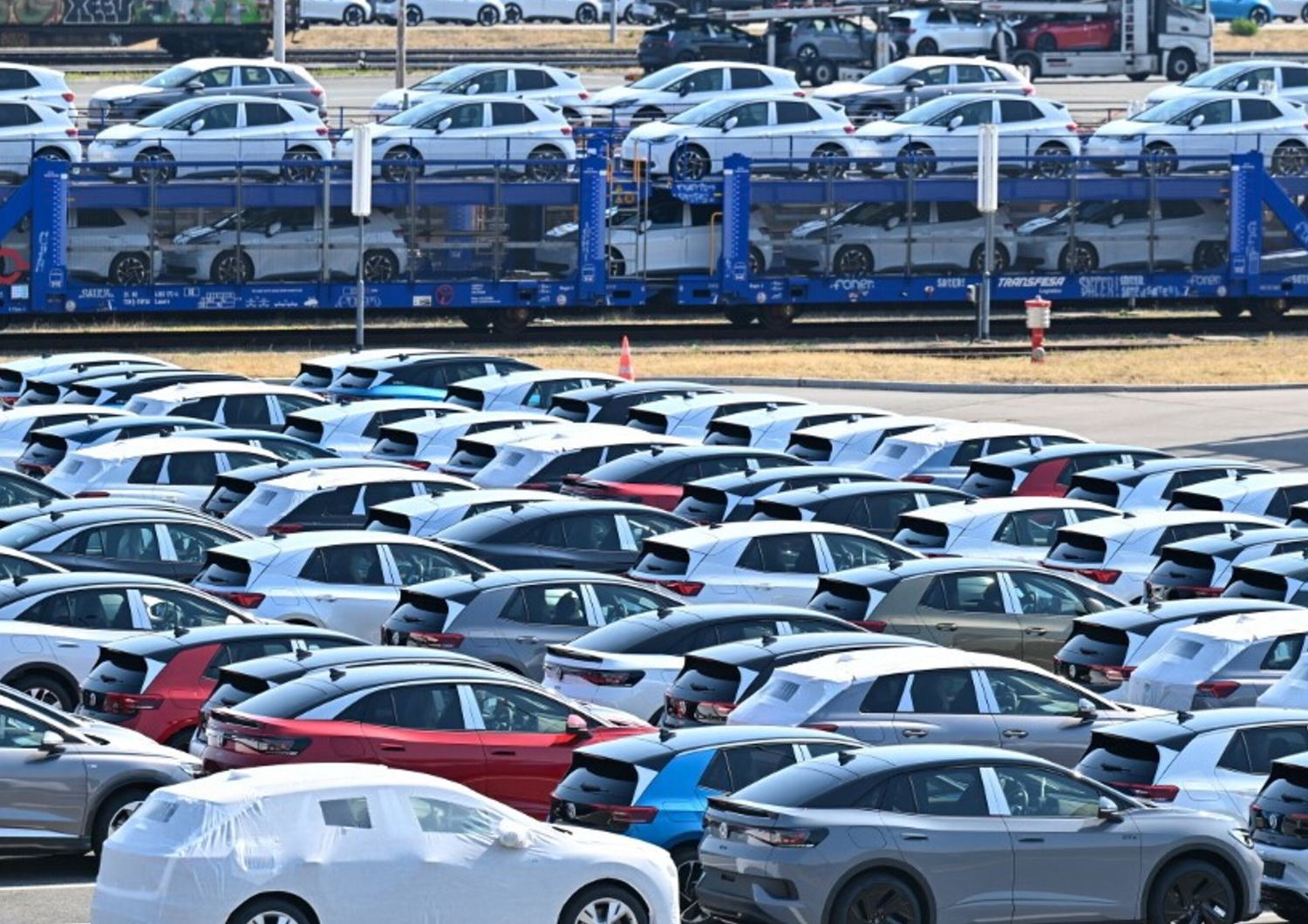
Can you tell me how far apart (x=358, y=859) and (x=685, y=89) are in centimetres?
3976

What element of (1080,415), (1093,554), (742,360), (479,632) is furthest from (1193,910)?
(742,360)

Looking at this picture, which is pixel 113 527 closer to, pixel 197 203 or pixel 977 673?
pixel 977 673

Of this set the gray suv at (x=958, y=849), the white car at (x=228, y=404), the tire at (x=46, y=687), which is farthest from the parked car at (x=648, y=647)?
the white car at (x=228, y=404)

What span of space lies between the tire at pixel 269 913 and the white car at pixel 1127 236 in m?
35.0

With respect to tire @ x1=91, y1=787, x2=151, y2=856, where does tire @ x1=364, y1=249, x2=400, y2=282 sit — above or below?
above

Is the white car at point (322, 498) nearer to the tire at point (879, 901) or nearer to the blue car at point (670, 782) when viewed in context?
the blue car at point (670, 782)

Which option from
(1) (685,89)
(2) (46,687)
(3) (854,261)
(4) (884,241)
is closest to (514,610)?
(2) (46,687)

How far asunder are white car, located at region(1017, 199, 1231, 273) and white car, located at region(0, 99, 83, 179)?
615 inches

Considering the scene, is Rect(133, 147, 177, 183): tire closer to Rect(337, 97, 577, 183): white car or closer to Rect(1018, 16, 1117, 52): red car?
Rect(337, 97, 577, 183): white car

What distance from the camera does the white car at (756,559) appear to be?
2166 centimetres

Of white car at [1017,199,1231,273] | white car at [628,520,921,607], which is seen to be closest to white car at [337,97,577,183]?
white car at [1017,199,1231,273]

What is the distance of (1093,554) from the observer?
23.1 metres

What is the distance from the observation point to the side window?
17219 millimetres

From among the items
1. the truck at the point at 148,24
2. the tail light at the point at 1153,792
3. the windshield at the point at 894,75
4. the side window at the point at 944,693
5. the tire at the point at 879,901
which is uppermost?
the truck at the point at 148,24
